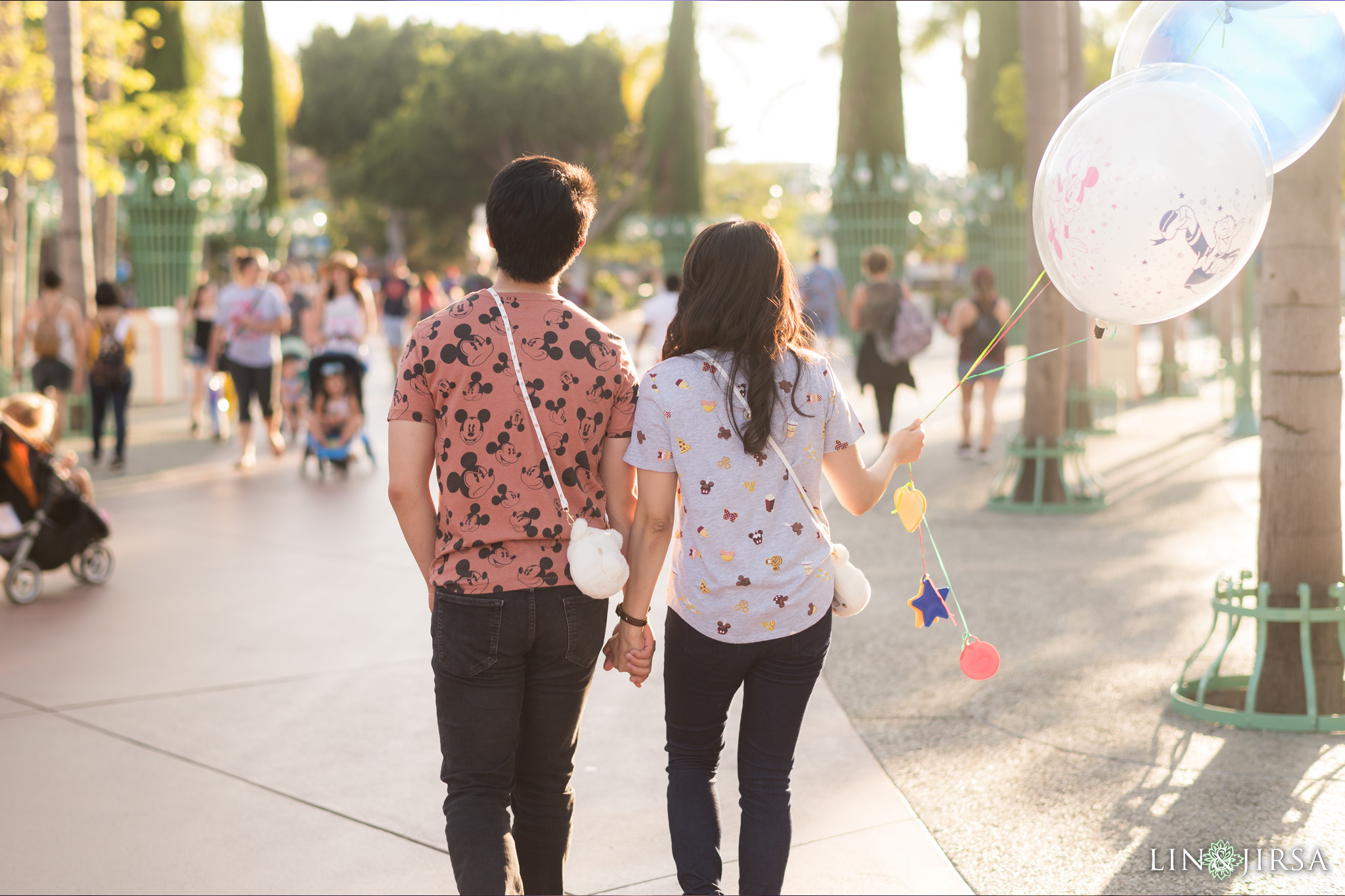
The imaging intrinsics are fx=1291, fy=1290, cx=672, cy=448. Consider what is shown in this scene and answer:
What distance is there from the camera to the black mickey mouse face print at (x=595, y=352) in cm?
296

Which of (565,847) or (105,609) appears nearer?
(565,847)

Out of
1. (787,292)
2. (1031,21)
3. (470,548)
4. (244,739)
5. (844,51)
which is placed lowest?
(244,739)

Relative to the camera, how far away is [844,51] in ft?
90.6

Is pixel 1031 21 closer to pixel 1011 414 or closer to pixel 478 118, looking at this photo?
pixel 1011 414

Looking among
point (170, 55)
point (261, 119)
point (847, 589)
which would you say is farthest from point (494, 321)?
point (261, 119)

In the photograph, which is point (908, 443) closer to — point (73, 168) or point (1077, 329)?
point (1077, 329)

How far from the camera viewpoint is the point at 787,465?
3025 millimetres

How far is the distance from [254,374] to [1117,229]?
32.1ft

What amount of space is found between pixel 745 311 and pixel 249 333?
9.46 meters

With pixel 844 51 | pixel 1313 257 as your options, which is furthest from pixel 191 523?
pixel 844 51

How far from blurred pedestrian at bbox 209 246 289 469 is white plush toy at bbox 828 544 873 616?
9298mm

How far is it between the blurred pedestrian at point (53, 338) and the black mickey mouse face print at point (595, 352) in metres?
9.84

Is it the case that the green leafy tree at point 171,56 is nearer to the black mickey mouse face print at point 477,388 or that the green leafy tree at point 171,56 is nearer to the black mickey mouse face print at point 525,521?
the black mickey mouse face print at point 477,388

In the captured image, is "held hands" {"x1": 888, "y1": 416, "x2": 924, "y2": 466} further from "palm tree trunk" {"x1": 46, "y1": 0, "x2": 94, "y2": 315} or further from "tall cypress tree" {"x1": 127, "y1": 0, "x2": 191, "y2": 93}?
"tall cypress tree" {"x1": 127, "y1": 0, "x2": 191, "y2": 93}
